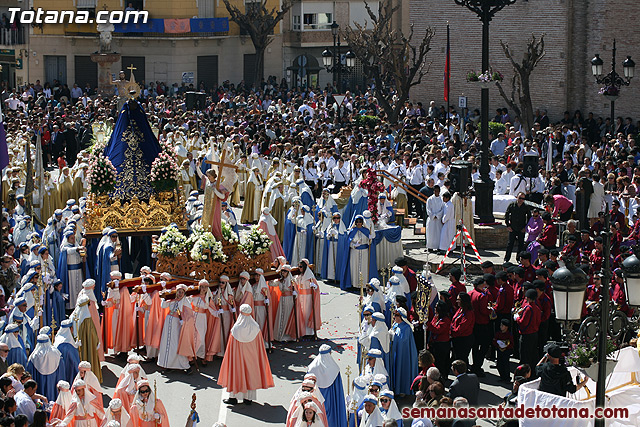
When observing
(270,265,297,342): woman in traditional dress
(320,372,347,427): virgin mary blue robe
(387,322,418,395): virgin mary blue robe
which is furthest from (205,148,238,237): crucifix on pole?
(320,372,347,427): virgin mary blue robe

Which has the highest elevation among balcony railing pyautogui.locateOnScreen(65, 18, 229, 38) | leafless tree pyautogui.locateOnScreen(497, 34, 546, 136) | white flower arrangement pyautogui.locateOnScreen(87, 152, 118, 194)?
balcony railing pyautogui.locateOnScreen(65, 18, 229, 38)

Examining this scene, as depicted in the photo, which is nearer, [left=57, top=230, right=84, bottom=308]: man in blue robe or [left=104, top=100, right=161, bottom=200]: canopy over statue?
[left=57, top=230, right=84, bottom=308]: man in blue robe

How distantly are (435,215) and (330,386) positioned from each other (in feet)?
30.4

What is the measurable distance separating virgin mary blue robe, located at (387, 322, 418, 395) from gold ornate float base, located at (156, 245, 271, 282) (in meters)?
3.02

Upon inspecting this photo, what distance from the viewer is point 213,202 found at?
15328 millimetres

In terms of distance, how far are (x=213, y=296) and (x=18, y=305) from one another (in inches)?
112

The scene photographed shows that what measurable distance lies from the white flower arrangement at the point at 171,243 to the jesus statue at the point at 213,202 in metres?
0.41

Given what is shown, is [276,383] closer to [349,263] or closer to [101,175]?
[349,263]

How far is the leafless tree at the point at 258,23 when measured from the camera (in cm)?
5056

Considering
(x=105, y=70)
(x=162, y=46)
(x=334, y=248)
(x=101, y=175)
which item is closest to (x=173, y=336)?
(x=101, y=175)

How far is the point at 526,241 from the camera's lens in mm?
18609

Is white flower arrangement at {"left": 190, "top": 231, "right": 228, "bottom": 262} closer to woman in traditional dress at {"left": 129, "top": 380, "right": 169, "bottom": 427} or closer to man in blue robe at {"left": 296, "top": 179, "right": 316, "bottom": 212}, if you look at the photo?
woman in traditional dress at {"left": 129, "top": 380, "right": 169, "bottom": 427}

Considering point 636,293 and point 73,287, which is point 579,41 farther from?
point 636,293

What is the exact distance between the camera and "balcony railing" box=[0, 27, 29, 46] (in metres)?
49.1
